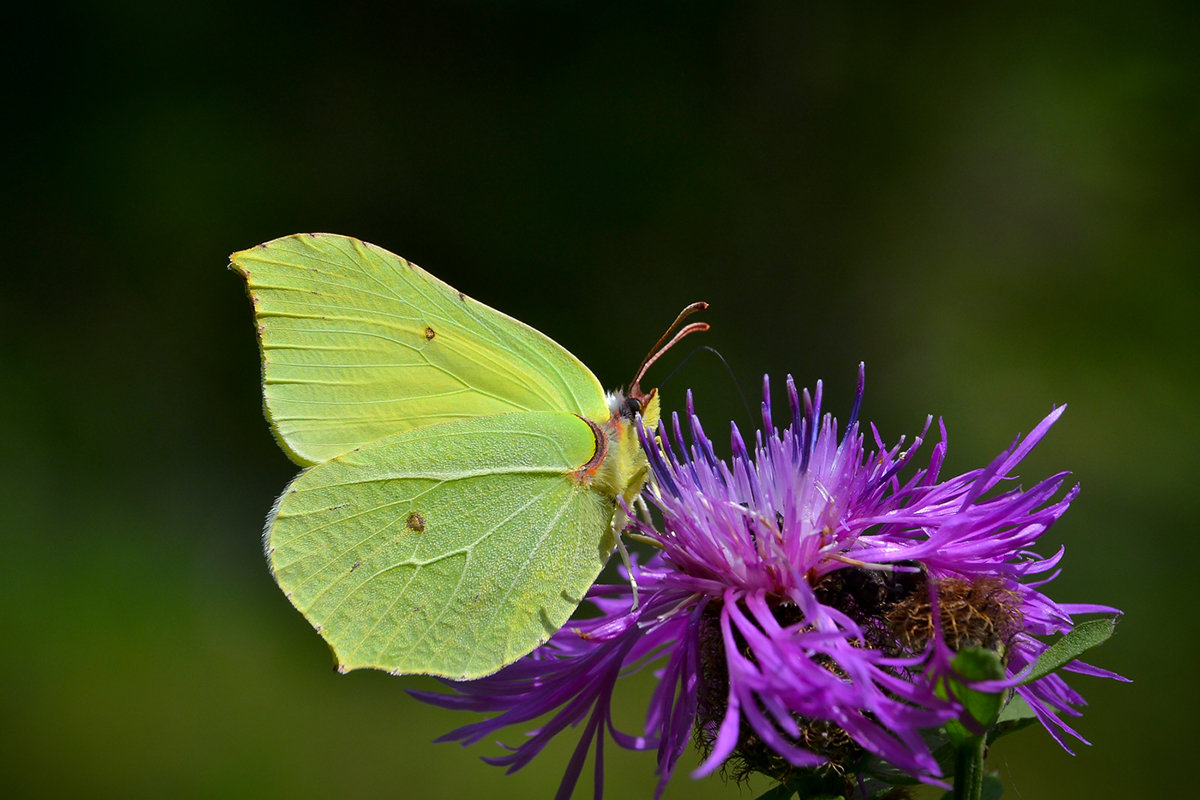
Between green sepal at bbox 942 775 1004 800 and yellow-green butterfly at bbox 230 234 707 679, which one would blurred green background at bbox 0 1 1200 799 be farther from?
green sepal at bbox 942 775 1004 800

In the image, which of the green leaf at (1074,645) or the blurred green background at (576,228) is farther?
the blurred green background at (576,228)

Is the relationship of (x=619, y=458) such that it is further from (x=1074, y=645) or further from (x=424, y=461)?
(x=1074, y=645)

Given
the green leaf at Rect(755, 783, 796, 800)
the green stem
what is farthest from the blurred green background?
the green stem

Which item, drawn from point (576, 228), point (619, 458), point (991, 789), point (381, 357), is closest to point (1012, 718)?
point (991, 789)

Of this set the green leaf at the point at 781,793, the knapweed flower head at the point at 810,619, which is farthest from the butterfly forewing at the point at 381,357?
the green leaf at the point at 781,793

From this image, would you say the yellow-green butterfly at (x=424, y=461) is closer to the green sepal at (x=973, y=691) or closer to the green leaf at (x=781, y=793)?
the green leaf at (x=781, y=793)

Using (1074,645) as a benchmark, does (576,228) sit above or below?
below
